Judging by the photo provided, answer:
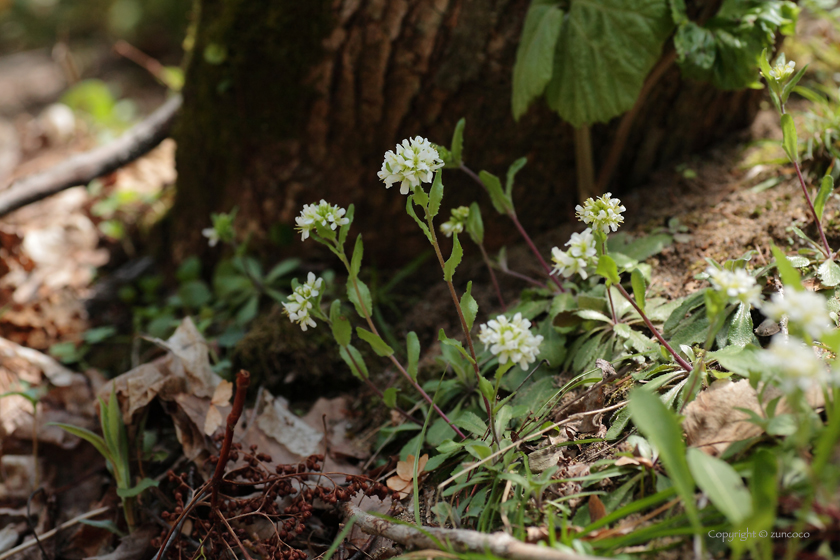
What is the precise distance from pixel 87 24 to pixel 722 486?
875 cm

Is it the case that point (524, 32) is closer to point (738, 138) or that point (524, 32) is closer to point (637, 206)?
point (637, 206)

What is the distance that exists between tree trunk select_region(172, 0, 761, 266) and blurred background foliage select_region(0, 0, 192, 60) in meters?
4.80

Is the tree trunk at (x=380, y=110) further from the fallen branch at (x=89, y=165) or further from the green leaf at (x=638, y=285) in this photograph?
the green leaf at (x=638, y=285)

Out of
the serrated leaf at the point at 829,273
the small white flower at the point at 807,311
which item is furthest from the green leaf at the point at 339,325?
the serrated leaf at the point at 829,273

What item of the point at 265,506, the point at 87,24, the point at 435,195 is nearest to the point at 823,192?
the point at 435,195

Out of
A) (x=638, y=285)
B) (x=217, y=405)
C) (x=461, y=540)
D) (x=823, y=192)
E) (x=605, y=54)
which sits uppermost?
(x=605, y=54)

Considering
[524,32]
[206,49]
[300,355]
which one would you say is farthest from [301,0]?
[300,355]

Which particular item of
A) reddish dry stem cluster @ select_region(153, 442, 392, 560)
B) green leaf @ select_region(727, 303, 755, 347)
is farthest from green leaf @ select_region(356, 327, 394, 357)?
green leaf @ select_region(727, 303, 755, 347)

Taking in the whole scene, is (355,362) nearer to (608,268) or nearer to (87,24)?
(608,268)

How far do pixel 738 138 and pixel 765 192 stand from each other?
1.68 ft

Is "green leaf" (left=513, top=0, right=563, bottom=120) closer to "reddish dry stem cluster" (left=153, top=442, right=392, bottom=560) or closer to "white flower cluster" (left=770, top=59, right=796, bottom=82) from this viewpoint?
"white flower cluster" (left=770, top=59, right=796, bottom=82)

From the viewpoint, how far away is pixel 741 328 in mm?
1366

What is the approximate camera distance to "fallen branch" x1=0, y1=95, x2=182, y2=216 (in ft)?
8.97

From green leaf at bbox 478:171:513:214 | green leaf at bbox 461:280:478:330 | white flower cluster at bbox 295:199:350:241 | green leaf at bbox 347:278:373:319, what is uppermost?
white flower cluster at bbox 295:199:350:241
